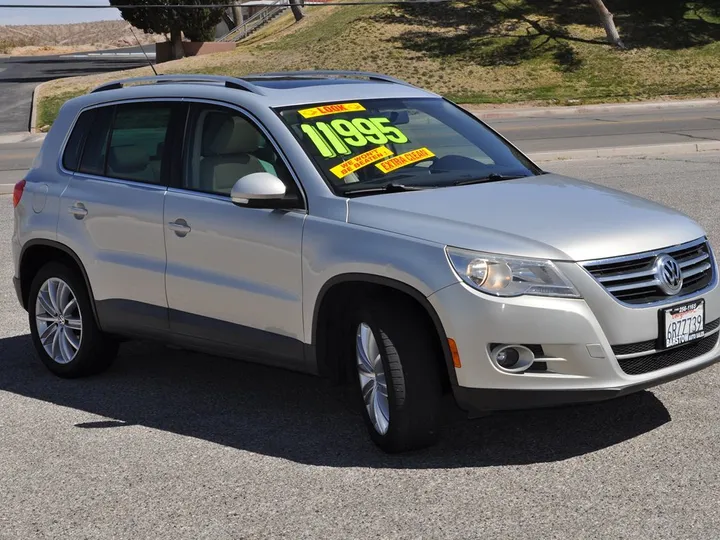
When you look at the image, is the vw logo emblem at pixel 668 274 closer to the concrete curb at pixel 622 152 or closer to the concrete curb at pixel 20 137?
the concrete curb at pixel 622 152

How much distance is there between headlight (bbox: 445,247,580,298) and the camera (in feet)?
15.8

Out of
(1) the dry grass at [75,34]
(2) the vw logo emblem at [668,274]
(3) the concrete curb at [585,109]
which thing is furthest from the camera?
(1) the dry grass at [75,34]

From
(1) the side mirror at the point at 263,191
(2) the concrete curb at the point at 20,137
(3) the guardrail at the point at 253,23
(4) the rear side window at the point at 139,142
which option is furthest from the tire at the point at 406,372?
(3) the guardrail at the point at 253,23

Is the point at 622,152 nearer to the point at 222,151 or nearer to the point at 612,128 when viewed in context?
the point at 612,128

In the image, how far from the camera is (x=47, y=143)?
729cm

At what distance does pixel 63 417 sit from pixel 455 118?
278 cm

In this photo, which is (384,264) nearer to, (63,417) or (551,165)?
(63,417)

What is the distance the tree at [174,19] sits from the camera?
163 ft

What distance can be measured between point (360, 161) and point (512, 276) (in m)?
1.25

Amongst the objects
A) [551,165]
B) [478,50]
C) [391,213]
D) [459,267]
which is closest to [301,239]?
[391,213]

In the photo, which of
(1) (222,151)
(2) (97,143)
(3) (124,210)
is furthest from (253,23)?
(1) (222,151)

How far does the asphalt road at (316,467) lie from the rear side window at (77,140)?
1331mm

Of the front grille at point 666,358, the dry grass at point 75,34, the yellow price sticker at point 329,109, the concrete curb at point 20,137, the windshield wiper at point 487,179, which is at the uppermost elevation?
the yellow price sticker at point 329,109

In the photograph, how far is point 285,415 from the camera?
6.06 metres
